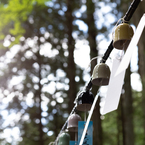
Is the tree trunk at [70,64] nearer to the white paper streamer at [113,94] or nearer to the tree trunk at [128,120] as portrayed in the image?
the tree trunk at [128,120]

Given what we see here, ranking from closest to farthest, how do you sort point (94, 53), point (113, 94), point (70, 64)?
point (113, 94)
point (94, 53)
point (70, 64)

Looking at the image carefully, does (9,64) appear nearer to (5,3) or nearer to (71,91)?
(5,3)

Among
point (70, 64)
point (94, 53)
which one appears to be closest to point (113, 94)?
point (94, 53)

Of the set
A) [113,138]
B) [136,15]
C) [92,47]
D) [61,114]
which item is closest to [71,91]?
[92,47]

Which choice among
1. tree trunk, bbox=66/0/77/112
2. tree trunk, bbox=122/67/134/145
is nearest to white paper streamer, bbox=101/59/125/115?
tree trunk, bbox=122/67/134/145

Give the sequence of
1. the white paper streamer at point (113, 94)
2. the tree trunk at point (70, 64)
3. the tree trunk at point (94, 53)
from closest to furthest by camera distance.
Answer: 1. the white paper streamer at point (113, 94)
2. the tree trunk at point (94, 53)
3. the tree trunk at point (70, 64)

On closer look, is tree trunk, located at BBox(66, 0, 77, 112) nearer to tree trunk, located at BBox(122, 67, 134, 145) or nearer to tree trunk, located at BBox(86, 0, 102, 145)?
tree trunk, located at BBox(86, 0, 102, 145)

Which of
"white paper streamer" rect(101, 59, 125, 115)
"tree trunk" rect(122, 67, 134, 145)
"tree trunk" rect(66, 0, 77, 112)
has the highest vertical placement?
"tree trunk" rect(66, 0, 77, 112)

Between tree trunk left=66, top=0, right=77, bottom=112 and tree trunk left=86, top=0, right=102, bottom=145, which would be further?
tree trunk left=66, top=0, right=77, bottom=112

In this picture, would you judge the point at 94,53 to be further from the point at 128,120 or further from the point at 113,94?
the point at 113,94

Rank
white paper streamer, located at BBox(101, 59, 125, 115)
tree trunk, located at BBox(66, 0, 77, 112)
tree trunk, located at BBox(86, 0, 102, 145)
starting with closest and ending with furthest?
white paper streamer, located at BBox(101, 59, 125, 115)
tree trunk, located at BBox(86, 0, 102, 145)
tree trunk, located at BBox(66, 0, 77, 112)

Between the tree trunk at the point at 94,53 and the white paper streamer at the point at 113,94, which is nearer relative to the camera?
the white paper streamer at the point at 113,94

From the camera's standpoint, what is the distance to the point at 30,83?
13.1 metres

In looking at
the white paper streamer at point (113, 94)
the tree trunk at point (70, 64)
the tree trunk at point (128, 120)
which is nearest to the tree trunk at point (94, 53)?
the tree trunk at point (128, 120)
